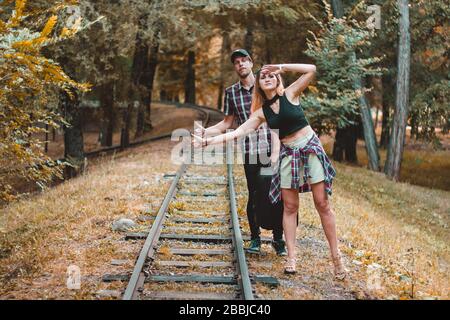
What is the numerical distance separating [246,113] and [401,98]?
1321 centimetres

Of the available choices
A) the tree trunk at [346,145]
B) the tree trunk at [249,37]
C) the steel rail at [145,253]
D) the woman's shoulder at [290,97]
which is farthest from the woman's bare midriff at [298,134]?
the tree trunk at [346,145]

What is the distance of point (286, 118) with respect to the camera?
18.8 ft

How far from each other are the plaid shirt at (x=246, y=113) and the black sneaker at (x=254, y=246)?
1.13m

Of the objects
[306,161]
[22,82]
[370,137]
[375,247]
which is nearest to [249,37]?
[370,137]

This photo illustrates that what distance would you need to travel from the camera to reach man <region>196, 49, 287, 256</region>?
256 inches

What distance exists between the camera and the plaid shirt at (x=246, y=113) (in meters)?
6.60

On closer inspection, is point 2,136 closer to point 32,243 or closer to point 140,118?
point 32,243

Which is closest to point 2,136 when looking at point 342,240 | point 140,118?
point 342,240

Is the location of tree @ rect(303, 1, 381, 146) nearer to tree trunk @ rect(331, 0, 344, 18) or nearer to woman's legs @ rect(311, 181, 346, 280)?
tree trunk @ rect(331, 0, 344, 18)

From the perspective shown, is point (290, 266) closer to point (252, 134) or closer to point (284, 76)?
point (252, 134)

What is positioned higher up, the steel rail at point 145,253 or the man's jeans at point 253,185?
the man's jeans at point 253,185

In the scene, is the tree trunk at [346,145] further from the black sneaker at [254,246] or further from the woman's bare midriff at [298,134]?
the woman's bare midriff at [298,134]

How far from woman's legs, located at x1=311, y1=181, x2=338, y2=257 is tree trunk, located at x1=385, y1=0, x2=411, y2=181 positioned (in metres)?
13.4
